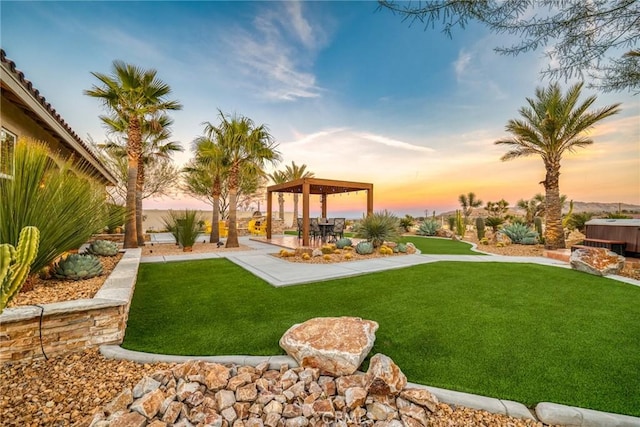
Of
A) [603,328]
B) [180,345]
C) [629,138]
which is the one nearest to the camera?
[180,345]

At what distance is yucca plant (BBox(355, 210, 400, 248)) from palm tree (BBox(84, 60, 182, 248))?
7236mm

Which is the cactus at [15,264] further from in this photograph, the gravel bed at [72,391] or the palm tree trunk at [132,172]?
the palm tree trunk at [132,172]

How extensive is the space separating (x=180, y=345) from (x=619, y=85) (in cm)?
603

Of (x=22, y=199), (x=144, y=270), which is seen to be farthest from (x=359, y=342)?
(x=144, y=270)

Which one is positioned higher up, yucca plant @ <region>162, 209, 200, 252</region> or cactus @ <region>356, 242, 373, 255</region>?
yucca plant @ <region>162, 209, 200, 252</region>

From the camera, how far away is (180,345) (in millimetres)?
2818

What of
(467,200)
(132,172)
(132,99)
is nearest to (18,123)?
(132,99)

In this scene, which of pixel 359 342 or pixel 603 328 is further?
pixel 603 328

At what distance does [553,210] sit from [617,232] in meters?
2.56

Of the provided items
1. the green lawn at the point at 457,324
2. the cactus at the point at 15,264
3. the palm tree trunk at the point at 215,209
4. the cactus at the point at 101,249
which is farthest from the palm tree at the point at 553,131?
the cactus at the point at 101,249

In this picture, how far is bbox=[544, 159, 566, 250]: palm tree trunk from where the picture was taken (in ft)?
31.6

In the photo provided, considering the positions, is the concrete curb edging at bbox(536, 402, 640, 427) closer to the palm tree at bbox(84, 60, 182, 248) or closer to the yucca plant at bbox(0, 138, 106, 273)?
the yucca plant at bbox(0, 138, 106, 273)

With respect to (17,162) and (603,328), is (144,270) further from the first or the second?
(603,328)

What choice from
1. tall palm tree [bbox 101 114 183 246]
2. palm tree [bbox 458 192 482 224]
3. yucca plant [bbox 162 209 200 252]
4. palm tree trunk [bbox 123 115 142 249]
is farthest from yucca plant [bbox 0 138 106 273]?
palm tree [bbox 458 192 482 224]
